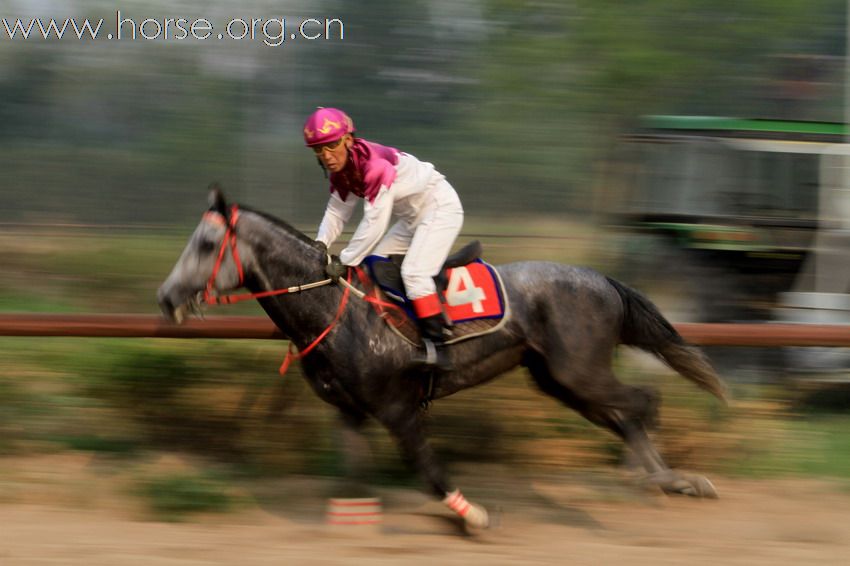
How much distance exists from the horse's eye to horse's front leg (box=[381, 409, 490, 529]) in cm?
119

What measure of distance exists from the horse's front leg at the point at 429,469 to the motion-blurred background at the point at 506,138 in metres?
3.18

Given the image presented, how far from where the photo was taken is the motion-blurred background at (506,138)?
26.0ft

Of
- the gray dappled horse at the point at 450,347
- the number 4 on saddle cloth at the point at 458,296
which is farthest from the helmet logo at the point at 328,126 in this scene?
the number 4 on saddle cloth at the point at 458,296

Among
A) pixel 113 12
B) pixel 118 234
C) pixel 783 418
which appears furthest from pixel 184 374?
pixel 113 12

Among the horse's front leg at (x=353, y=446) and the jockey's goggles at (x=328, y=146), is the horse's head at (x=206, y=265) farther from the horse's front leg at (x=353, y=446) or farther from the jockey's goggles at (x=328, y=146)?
the horse's front leg at (x=353, y=446)

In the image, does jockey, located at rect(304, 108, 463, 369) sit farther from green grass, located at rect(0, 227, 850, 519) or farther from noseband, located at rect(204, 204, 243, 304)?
green grass, located at rect(0, 227, 850, 519)

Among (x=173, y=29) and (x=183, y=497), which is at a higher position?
(x=173, y=29)

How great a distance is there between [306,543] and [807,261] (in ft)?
16.2

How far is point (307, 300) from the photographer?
15.9 feet

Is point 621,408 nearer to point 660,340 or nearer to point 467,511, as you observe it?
point 660,340

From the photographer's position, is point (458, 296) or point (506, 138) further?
point (506, 138)

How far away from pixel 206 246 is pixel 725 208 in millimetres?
4777

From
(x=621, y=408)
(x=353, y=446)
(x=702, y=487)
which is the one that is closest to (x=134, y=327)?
(x=353, y=446)

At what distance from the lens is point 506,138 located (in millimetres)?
8609
